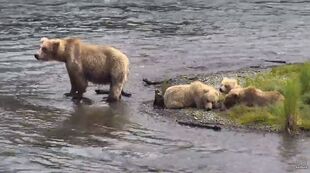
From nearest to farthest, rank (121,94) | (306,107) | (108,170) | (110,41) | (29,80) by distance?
(108,170), (306,107), (121,94), (29,80), (110,41)

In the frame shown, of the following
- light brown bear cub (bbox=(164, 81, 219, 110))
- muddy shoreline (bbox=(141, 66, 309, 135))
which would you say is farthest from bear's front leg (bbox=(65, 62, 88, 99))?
light brown bear cub (bbox=(164, 81, 219, 110))

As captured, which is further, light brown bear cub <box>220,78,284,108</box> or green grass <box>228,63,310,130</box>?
light brown bear cub <box>220,78,284,108</box>

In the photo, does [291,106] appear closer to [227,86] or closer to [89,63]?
[227,86]

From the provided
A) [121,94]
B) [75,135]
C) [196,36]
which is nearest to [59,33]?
[196,36]

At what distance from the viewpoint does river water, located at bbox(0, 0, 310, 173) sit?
11195mm

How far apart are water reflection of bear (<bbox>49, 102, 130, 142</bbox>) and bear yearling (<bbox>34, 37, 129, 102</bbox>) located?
2.01 ft

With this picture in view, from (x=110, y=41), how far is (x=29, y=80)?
7.39 metres

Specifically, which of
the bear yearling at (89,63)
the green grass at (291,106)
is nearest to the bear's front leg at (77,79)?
the bear yearling at (89,63)

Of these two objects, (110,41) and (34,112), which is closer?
(34,112)

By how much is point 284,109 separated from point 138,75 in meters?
6.47

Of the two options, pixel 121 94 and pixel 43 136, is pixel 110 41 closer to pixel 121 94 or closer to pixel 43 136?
pixel 121 94

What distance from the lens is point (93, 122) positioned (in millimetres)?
13641

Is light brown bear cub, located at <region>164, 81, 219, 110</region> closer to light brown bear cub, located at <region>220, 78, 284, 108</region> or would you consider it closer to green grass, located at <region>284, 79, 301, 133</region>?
light brown bear cub, located at <region>220, 78, 284, 108</region>

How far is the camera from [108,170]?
34.7 ft
